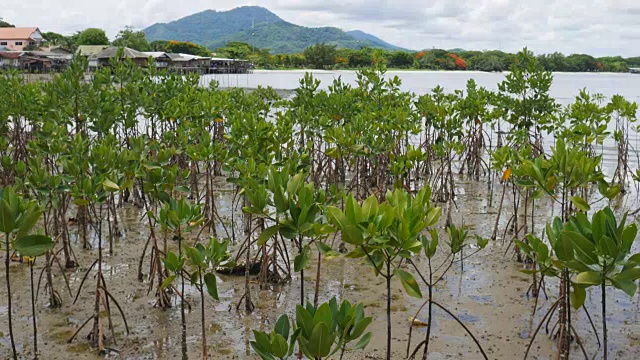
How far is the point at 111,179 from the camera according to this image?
3.61 meters

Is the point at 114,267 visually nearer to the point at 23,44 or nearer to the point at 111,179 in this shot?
the point at 111,179

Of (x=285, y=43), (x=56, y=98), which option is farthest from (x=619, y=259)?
(x=285, y=43)

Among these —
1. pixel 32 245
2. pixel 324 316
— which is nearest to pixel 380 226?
pixel 324 316

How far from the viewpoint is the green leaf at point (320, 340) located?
5.55ft

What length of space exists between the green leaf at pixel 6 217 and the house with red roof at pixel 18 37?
6513 centimetres

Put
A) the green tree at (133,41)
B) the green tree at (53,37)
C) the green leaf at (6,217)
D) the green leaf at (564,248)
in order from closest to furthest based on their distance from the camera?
the green leaf at (564,248), the green leaf at (6,217), the green tree at (133,41), the green tree at (53,37)

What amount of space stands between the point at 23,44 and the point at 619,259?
6816 cm

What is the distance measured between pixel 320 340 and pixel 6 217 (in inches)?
50.9

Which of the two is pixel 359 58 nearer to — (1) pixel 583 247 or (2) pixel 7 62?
(2) pixel 7 62

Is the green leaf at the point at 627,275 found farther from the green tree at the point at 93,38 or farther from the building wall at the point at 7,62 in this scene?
the green tree at the point at 93,38

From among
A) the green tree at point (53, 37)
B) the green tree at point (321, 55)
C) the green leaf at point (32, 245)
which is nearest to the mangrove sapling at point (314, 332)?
the green leaf at point (32, 245)

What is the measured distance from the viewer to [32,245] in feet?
7.66

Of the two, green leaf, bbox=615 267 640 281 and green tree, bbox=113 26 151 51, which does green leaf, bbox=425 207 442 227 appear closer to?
green leaf, bbox=615 267 640 281

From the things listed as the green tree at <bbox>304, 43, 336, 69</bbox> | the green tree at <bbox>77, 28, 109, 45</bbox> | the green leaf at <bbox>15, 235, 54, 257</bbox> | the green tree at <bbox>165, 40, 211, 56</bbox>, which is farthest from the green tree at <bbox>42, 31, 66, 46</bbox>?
the green leaf at <bbox>15, 235, 54, 257</bbox>
